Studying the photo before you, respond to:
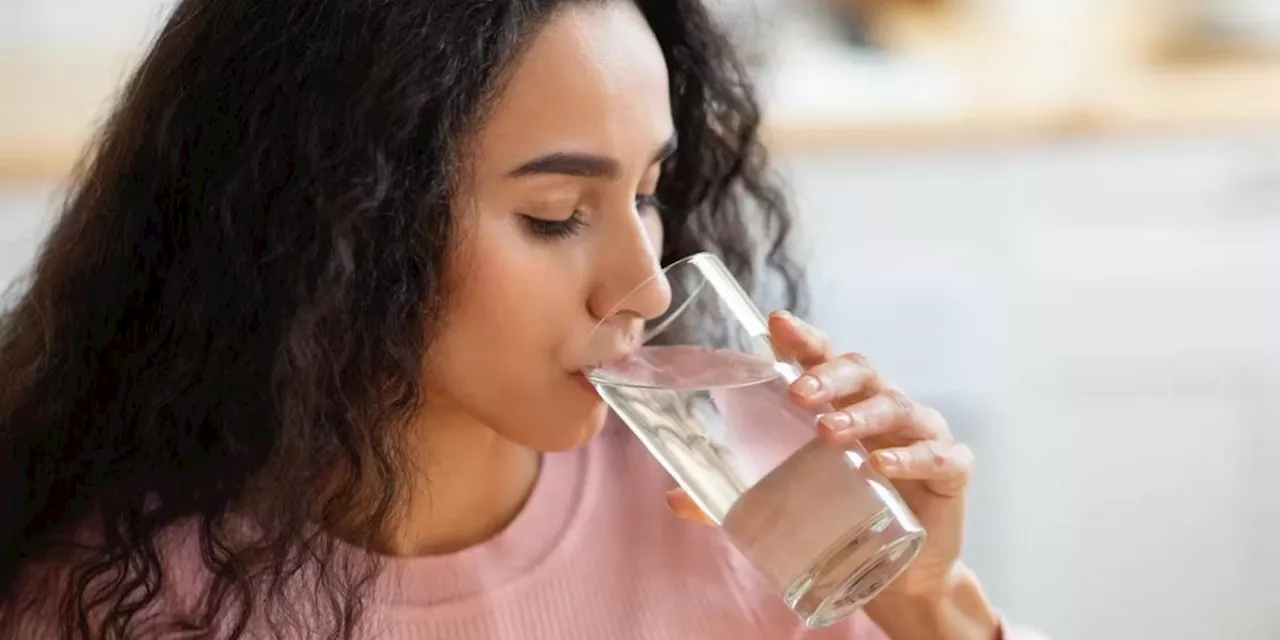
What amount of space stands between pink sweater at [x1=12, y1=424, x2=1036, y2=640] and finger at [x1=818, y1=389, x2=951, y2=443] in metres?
0.14

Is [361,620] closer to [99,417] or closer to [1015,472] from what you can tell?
[99,417]

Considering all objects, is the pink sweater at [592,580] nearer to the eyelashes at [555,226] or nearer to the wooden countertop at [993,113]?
the eyelashes at [555,226]

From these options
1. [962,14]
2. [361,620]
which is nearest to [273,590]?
[361,620]

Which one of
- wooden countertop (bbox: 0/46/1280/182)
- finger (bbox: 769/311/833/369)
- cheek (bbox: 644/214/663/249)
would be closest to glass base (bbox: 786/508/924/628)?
finger (bbox: 769/311/833/369)

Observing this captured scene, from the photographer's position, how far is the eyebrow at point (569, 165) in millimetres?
821

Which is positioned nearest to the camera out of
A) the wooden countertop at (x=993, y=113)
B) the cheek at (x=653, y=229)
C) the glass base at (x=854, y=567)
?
the glass base at (x=854, y=567)

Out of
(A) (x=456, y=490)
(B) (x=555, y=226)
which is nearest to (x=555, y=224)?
(B) (x=555, y=226)

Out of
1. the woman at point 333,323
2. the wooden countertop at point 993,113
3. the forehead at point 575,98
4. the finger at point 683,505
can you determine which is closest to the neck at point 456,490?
the woman at point 333,323

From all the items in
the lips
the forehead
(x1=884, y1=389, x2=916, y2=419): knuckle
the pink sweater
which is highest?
the forehead

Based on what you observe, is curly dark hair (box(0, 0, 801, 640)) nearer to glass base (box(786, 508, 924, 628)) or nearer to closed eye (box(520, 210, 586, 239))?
closed eye (box(520, 210, 586, 239))

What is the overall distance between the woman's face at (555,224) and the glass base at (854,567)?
16cm

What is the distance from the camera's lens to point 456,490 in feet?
3.19

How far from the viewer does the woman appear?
816 millimetres

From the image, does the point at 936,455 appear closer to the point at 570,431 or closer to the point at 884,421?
the point at 884,421
